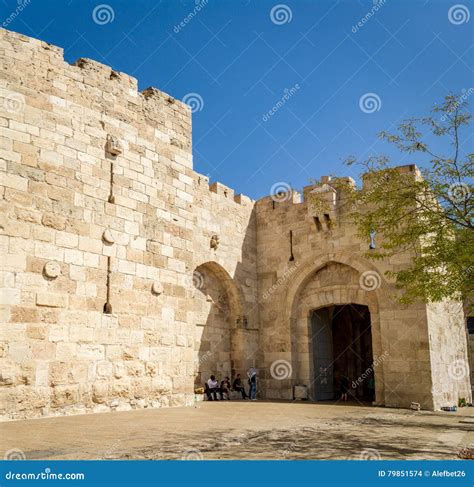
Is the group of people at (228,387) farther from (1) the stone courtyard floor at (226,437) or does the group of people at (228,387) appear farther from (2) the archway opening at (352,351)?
(1) the stone courtyard floor at (226,437)

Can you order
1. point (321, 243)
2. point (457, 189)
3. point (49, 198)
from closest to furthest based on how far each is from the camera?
1. point (457, 189)
2. point (49, 198)
3. point (321, 243)

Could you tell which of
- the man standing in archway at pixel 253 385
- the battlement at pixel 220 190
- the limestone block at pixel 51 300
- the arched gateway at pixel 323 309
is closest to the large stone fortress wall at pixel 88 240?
the limestone block at pixel 51 300

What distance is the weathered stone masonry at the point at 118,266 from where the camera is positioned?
8.28 m

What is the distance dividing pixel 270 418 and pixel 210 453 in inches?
154

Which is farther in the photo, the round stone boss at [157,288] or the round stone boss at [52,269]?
the round stone boss at [157,288]

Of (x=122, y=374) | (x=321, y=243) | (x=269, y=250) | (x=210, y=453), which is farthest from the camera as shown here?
(x=269, y=250)

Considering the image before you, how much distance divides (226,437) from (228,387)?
8.42 m

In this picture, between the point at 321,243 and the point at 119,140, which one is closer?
the point at 119,140

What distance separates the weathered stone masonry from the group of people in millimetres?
315

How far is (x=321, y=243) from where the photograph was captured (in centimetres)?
1524

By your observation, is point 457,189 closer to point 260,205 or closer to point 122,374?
point 122,374

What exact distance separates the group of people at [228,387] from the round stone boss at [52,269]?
649 cm

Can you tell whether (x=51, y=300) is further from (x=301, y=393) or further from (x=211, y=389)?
(x=301, y=393)

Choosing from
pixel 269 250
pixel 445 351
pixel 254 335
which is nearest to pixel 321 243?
pixel 269 250
